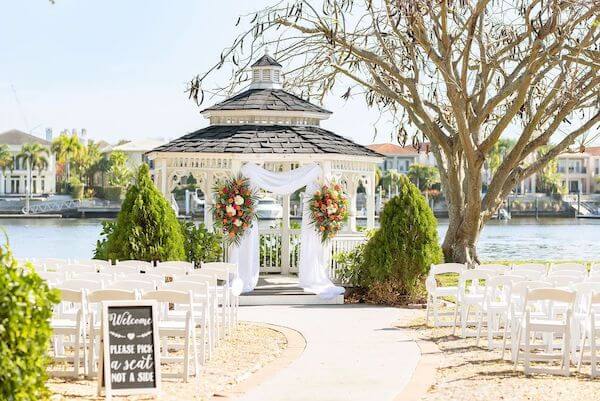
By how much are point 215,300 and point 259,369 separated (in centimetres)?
165

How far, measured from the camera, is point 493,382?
11391 millimetres

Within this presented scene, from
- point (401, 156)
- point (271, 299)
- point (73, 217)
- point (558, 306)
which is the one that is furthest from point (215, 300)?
point (401, 156)

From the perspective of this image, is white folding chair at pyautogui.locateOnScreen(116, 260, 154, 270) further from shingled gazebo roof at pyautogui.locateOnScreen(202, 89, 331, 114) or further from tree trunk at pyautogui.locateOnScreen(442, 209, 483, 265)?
tree trunk at pyautogui.locateOnScreen(442, 209, 483, 265)

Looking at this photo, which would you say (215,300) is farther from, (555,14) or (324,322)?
(555,14)

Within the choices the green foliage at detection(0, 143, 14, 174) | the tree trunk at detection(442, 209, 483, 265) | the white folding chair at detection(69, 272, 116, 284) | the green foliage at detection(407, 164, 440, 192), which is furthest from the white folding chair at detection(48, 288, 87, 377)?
the green foliage at detection(0, 143, 14, 174)

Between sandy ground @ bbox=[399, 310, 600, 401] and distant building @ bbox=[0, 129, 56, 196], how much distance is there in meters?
136

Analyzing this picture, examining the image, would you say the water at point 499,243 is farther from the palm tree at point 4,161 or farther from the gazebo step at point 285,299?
the palm tree at point 4,161

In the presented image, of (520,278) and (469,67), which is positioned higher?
(469,67)

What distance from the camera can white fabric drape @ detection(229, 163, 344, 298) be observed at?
20.6 m

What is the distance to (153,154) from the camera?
21906 mm

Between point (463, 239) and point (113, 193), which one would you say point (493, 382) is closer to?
point (463, 239)

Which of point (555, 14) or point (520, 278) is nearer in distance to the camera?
point (520, 278)

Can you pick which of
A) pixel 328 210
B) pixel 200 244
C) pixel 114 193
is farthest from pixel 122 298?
pixel 114 193

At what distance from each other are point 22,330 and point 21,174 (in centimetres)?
14456
